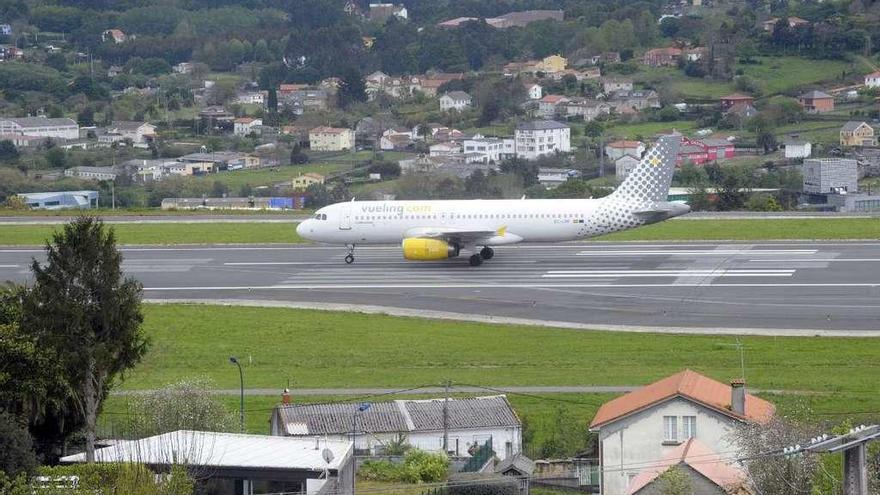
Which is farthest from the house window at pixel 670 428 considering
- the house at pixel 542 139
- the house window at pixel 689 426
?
the house at pixel 542 139

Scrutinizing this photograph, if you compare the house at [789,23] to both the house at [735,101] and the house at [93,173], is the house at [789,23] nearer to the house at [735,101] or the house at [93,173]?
the house at [735,101]

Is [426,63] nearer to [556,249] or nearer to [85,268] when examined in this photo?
[556,249]

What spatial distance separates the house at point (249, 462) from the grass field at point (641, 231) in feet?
143

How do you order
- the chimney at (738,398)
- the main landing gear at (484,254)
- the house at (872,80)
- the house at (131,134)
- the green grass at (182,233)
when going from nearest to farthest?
the chimney at (738,398) → the main landing gear at (484,254) → the green grass at (182,233) → the house at (872,80) → the house at (131,134)

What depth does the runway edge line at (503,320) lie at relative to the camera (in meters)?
47.7

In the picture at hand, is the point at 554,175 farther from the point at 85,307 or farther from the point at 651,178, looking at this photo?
the point at 85,307

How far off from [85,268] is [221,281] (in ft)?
98.4

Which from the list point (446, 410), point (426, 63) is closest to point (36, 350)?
point (446, 410)

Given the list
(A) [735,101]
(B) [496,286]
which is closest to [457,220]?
(B) [496,286]

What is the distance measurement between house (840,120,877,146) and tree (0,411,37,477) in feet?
311

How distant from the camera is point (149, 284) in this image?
61781mm

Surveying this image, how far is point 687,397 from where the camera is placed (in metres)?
31.3

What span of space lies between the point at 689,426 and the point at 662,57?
13013 cm

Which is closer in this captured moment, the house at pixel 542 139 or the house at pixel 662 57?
the house at pixel 542 139
